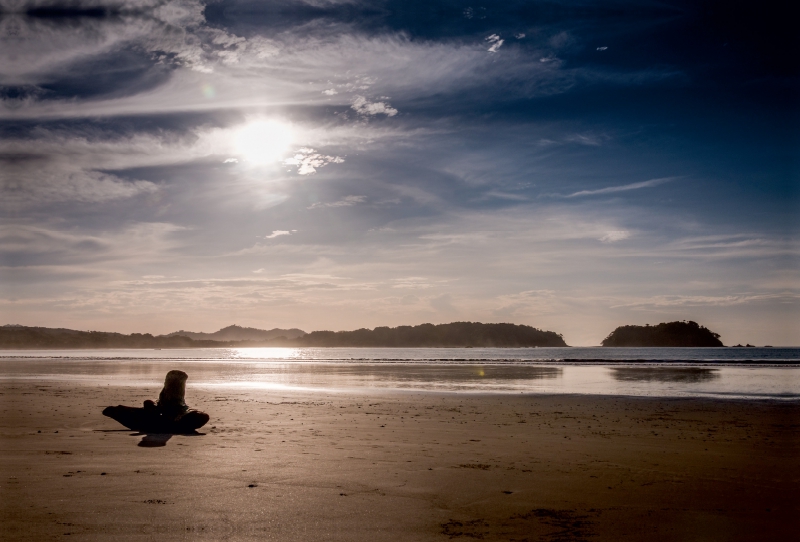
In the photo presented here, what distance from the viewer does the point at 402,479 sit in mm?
9172

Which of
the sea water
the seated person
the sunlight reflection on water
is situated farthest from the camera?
the sea water

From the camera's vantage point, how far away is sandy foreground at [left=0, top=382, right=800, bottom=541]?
6.72 metres

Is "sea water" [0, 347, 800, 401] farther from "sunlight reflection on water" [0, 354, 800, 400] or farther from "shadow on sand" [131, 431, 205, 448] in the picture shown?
"shadow on sand" [131, 431, 205, 448]

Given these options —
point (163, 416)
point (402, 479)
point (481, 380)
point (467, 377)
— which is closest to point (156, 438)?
point (163, 416)

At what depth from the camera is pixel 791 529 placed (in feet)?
22.5

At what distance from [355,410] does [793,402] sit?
19554mm

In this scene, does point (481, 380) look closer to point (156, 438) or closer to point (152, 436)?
point (152, 436)

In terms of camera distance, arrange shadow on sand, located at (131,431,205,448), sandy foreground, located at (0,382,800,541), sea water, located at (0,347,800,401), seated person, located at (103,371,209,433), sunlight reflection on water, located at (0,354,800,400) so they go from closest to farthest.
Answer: sandy foreground, located at (0,382,800,541) → shadow on sand, located at (131,431,205,448) → seated person, located at (103,371,209,433) → sunlight reflection on water, located at (0,354,800,400) → sea water, located at (0,347,800,401)

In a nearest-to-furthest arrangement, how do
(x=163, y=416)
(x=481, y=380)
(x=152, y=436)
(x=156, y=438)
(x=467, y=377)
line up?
(x=156, y=438) < (x=152, y=436) < (x=163, y=416) < (x=481, y=380) < (x=467, y=377)

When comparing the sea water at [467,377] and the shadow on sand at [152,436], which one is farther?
the sea water at [467,377]

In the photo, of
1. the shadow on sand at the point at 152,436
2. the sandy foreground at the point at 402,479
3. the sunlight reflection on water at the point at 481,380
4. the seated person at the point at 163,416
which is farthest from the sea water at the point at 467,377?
the shadow on sand at the point at 152,436

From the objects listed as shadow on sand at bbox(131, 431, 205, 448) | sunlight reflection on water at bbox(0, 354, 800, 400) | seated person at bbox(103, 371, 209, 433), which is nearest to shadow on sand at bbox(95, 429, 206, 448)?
shadow on sand at bbox(131, 431, 205, 448)

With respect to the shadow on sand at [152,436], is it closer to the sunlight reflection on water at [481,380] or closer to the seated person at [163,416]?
the seated person at [163,416]

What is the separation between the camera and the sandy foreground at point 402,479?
6.72 metres
